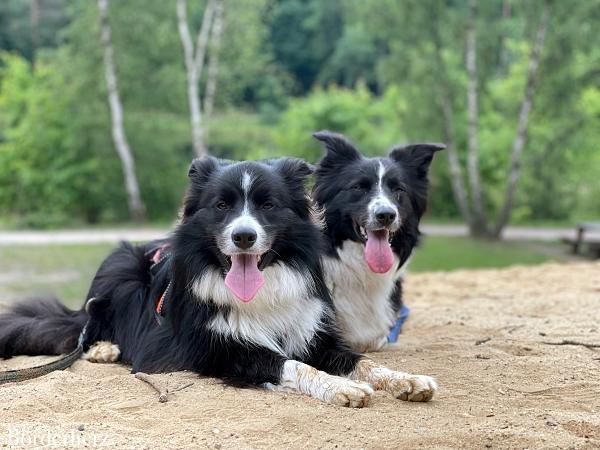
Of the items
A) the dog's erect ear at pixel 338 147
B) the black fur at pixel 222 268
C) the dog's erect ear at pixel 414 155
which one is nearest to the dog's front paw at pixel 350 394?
the black fur at pixel 222 268

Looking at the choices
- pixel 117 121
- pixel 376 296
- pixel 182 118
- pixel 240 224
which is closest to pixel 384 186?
pixel 376 296

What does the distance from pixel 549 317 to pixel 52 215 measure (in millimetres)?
22860

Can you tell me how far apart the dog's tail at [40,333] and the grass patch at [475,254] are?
1035cm

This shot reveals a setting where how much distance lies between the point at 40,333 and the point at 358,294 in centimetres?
258

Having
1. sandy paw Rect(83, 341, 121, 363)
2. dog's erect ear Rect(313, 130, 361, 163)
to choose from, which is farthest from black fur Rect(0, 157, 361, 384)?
dog's erect ear Rect(313, 130, 361, 163)

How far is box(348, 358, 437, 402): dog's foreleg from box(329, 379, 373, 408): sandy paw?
22 centimetres

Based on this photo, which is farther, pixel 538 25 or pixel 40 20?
pixel 40 20

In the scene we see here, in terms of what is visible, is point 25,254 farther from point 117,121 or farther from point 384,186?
point 384,186

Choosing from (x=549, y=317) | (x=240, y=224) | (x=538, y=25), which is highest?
(x=538, y=25)

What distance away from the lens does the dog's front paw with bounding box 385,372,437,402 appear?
4.35m

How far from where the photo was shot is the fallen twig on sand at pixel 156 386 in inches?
169

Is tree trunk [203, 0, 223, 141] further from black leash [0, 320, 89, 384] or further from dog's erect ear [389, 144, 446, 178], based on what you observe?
black leash [0, 320, 89, 384]

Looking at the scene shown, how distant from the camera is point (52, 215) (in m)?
27.0

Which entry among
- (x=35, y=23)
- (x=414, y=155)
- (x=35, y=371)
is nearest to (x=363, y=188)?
(x=414, y=155)
